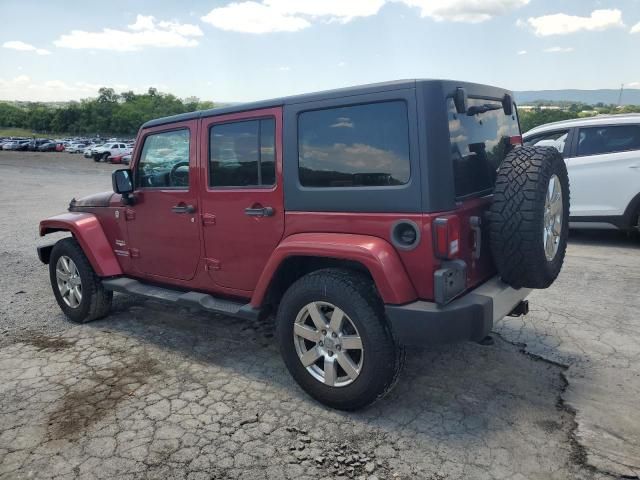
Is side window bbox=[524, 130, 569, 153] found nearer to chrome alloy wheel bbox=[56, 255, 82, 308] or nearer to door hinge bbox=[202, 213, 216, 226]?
door hinge bbox=[202, 213, 216, 226]

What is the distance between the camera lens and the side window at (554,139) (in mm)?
7926

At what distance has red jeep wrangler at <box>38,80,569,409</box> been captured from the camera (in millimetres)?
2834

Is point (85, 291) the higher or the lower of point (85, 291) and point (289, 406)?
the higher

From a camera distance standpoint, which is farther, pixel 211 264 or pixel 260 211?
pixel 211 264

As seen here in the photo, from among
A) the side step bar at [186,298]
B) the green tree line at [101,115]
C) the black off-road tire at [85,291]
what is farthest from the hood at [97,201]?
the green tree line at [101,115]

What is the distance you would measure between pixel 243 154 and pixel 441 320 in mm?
1837

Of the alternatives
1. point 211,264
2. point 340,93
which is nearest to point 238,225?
point 211,264

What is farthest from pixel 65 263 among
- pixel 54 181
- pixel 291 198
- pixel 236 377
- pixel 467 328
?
pixel 54 181

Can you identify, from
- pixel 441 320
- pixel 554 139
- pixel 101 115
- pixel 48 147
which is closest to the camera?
pixel 441 320

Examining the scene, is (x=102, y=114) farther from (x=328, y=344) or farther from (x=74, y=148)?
(x=328, y=344)

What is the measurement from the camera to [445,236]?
278 cm

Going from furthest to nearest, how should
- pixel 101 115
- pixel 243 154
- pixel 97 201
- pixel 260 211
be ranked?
pixel 101 115 < pixel 97 201 < pixel 243 154 < pixel 260 211

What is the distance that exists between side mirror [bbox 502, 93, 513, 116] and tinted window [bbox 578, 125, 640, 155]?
4433mm

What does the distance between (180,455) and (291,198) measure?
1660mm
